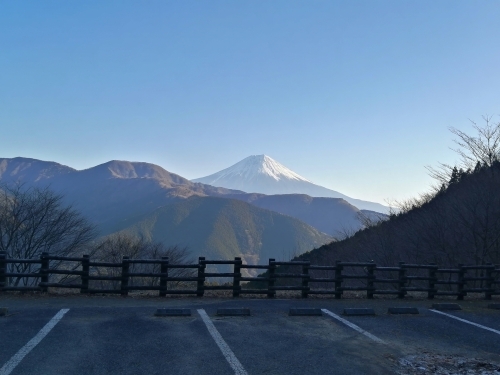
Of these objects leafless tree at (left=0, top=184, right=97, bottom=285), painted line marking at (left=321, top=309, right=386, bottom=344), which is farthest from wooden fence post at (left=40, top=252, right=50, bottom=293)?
leafless tree at (left=0, top=184, right=97, bottom=285)

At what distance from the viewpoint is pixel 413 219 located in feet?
113

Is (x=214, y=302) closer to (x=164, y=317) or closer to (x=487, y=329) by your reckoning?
(x=164, y=317)

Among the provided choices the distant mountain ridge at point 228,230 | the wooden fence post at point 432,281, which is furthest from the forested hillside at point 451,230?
the distant mountain ridge at point 228,230

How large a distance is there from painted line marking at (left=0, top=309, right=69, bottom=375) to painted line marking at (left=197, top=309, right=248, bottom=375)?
123 inches

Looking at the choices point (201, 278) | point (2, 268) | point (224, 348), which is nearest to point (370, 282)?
point (201, 278)

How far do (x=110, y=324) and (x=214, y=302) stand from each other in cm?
398

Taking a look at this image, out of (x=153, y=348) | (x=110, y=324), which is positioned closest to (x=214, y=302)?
(x=110, y=324)

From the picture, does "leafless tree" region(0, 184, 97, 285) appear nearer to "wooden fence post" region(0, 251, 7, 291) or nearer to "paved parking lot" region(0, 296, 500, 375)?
"wooden fence post" region(0, 251, 7, 291)

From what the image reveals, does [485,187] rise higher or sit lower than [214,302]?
higher

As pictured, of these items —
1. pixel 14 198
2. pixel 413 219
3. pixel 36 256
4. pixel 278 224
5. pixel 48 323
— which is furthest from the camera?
pixel 278 224

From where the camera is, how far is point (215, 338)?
10086 mm

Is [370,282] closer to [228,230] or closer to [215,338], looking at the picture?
[215,338]

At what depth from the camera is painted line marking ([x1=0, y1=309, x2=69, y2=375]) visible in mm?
7793

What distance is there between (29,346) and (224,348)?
3.36 metres
